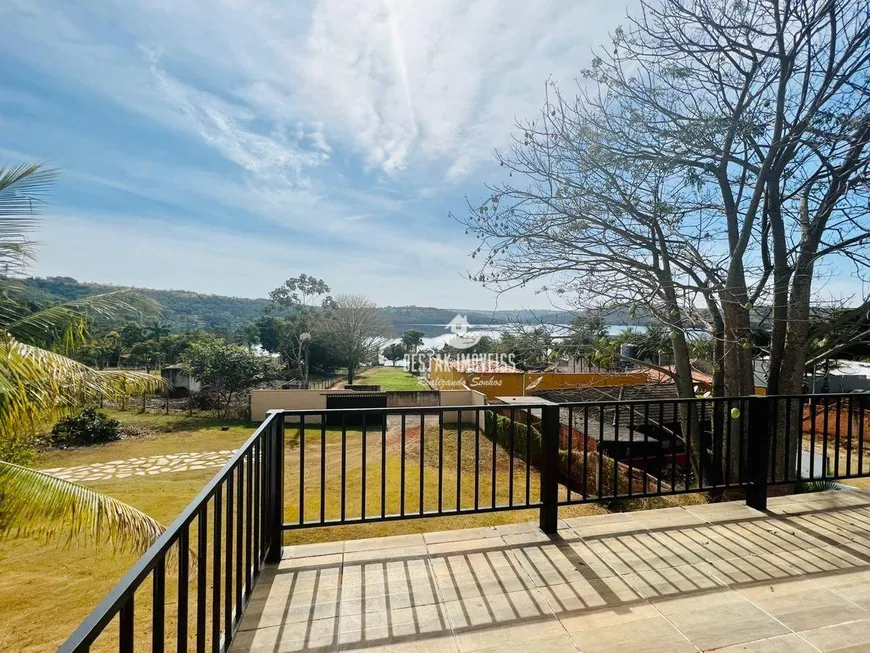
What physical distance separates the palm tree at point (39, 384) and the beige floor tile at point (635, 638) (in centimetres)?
385

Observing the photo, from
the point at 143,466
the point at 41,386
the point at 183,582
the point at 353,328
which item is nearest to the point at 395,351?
the point at 353,328

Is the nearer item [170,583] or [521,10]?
[170,583]

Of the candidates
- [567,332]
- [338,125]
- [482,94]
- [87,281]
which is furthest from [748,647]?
[87,281]

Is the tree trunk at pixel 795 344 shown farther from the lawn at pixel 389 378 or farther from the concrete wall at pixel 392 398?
the lawn at pixel 389 378

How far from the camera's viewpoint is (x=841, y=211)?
3838 mm

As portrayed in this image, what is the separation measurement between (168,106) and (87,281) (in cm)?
543

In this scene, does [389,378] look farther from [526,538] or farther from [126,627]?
[126,627]

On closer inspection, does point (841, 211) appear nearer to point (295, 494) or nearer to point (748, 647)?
point (748, 647)

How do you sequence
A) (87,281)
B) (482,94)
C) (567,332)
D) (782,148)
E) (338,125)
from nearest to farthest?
(782,148)
(567,332)
(482,94)
(338,125)
(87,281)

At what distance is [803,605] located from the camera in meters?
1.80

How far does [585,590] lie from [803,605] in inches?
35.3

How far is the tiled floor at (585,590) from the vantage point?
1.60 meters

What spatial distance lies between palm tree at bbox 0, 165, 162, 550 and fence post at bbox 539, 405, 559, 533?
3.58m

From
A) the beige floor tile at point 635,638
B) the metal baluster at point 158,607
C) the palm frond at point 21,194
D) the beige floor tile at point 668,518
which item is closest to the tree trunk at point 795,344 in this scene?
the beige floor tile at point 668,518
